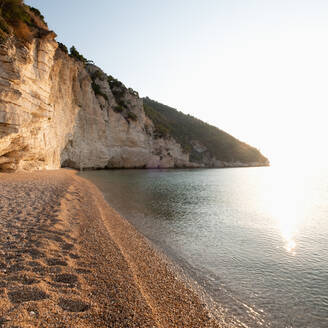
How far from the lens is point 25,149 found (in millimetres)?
18234

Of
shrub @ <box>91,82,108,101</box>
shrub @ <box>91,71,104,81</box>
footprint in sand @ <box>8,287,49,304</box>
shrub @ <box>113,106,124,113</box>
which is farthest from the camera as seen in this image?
shrub @ <box>113,106,124,113</box>

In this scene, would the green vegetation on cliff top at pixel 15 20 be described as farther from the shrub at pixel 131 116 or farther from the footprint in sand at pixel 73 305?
the shrub at pixel 131 116

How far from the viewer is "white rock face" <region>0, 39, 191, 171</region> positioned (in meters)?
14.4

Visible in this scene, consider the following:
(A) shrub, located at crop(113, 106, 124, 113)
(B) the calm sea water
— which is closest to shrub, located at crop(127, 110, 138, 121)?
(A) shrub, located at crop(113, 106, 124, 113)

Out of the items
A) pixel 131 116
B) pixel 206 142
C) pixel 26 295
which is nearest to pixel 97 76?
pixel 131 116

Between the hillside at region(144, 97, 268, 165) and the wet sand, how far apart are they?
2923 inches

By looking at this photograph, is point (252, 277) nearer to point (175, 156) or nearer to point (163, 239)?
point (163, 239)

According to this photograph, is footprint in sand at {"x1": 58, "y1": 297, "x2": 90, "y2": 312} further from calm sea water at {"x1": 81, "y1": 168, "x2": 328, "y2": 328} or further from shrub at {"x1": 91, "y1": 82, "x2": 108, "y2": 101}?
shrub at {"x1": 91, "y1": 82, "x2": 108, "y2": 101}

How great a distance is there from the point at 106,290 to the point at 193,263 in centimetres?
306

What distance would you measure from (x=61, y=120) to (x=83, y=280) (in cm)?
2867

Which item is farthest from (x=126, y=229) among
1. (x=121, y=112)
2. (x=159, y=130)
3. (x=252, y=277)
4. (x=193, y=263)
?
(x=159, y=130)

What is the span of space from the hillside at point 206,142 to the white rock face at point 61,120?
25659 millimetres

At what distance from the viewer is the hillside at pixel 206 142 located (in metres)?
88.0

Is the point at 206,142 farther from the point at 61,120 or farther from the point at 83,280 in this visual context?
the point at 83,280
